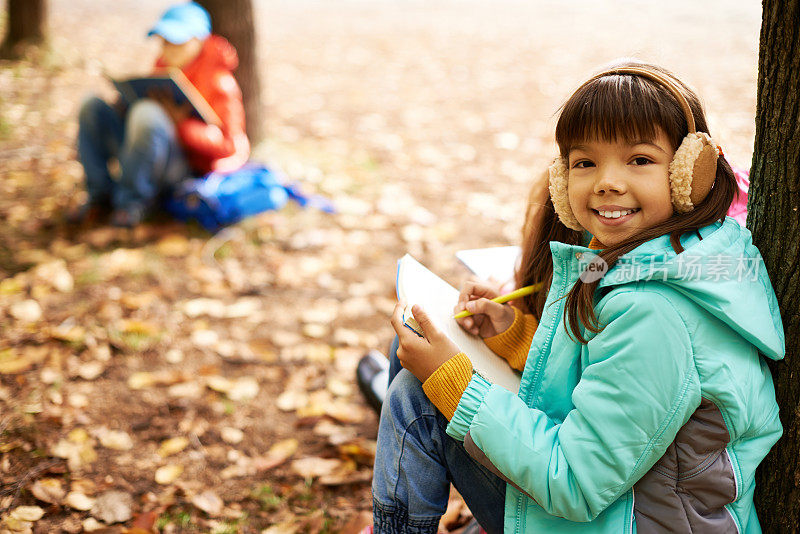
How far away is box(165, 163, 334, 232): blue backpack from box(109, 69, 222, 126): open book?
34 cm

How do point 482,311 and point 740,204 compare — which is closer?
point 740,204

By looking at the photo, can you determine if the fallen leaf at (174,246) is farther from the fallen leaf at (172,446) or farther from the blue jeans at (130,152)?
the fallen leaf at (172,446)

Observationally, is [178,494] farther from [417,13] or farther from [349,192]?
[417,13]

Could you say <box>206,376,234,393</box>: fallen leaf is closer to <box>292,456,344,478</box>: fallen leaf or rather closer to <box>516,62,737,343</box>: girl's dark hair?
<box>292,456,344,478</box>: fallen leaf

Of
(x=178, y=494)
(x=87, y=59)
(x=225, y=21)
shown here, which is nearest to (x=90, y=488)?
(x=178, y=494)

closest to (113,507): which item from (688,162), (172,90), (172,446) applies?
(172,446)

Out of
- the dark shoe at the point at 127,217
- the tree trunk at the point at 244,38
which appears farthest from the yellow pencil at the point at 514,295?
the tree trunk at the point at 244,38

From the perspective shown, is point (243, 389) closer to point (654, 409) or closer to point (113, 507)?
point (113, 507)

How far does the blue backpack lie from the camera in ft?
11.9

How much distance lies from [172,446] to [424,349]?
122cm

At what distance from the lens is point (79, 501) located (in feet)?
6.58

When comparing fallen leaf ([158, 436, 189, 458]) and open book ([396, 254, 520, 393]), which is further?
fallen leaf ([158, 436, 189, 458])

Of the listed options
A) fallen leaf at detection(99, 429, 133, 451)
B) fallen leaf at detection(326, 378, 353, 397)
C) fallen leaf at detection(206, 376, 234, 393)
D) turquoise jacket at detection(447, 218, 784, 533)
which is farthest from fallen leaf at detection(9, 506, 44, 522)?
turquoise jacket at detection(447, 218, 784, 533)

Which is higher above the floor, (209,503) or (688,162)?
(688,162)
